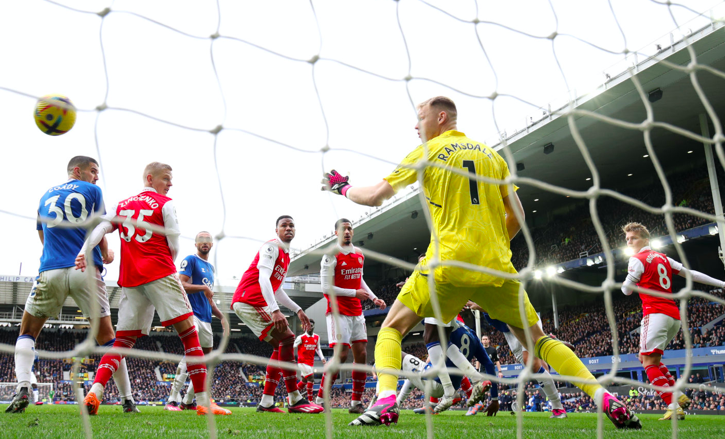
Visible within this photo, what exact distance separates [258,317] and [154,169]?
2065 millimetres

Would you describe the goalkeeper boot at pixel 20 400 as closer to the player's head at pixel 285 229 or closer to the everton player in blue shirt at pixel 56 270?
the everton player in blue shirt at pixel 56 270

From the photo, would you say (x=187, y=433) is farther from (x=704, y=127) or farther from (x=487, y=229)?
(x=704, y=127)

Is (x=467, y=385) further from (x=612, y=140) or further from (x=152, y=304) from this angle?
(x=612, y=140)

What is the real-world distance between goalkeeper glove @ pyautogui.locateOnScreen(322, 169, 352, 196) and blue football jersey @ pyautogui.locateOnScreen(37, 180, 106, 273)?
198 centimetres

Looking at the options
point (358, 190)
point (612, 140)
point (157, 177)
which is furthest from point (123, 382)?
point (612, 140)

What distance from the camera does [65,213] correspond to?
390 centimetres

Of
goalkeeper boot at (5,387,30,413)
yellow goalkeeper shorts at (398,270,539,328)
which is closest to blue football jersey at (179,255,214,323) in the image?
goalkeeper boot at (5,387,30,413)

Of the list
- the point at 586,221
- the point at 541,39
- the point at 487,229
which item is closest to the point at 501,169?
the point at 487,229

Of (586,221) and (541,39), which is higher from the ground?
(586,221)

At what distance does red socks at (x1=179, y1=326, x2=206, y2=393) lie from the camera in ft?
12.1

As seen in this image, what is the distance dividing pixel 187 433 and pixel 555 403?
434 centimetres

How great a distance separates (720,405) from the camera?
12.1 m

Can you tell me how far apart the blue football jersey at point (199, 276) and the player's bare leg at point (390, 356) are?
362cm

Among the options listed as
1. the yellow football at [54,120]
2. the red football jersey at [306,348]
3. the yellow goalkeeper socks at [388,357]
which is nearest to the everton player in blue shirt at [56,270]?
the yellow football at [54,120]
